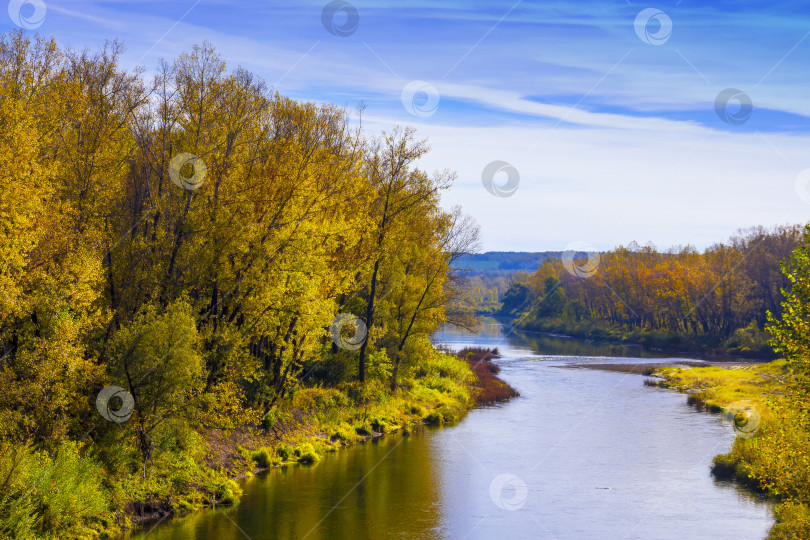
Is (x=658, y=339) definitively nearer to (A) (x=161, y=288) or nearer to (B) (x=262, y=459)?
(B) (x=262, y=459)

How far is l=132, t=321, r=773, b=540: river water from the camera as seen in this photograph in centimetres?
2703

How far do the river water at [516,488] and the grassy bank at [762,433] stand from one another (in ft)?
4.04

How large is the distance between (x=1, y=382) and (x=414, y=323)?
34967 millimetres

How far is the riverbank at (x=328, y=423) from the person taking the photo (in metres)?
29.5

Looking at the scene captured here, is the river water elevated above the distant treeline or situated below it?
below

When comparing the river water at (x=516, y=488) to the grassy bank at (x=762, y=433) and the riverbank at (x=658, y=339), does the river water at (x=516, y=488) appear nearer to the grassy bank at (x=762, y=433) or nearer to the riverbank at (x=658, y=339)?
the grassy bank at (x=762, y=433)

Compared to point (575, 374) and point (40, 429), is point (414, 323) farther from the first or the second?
point (40, 429)

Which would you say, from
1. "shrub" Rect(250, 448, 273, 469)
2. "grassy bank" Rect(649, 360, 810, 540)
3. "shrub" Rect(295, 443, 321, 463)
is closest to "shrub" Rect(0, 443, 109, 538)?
"shrub" Rect(250, 448, 273, 469)

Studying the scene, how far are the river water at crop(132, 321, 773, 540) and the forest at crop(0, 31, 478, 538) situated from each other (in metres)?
2.72

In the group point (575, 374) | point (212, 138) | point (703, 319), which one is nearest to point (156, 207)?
point (212, 138)

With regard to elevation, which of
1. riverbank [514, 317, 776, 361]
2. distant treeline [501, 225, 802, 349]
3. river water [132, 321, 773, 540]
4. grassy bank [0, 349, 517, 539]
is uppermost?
distant treeline [501, 225, 802, 349]

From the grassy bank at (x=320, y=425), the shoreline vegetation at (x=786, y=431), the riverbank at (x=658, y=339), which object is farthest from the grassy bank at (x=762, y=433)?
the riverbank at (x=658, y=339)

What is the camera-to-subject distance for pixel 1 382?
23469 mm

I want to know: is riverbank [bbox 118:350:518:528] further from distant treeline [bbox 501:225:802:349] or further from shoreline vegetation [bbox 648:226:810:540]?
distant treeline [bbox 501:225:802:349]
